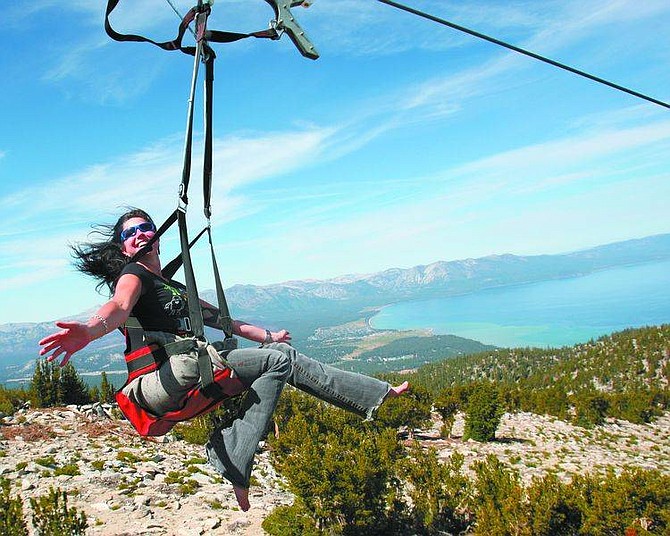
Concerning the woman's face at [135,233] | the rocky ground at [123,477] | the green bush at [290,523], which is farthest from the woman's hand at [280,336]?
Result: the green bush at [290,523]

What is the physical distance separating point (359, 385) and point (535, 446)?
36210 mm

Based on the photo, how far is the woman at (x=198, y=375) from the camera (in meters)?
2.96

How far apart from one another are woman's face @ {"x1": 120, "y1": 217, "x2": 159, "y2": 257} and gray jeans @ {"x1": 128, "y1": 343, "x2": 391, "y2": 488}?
1.07 metres

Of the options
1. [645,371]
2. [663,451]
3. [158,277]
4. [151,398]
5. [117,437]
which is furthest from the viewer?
[645,371]

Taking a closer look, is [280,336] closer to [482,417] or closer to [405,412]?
[405,412]

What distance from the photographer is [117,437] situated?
60.5ft

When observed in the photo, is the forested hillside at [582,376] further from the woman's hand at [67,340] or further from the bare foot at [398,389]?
the woman's hand at [67,340]

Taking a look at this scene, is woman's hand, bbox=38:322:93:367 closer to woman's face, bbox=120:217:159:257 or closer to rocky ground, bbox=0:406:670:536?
woman's face, bbox=120:217:159:257

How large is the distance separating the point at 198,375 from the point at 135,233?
1316 millimetres

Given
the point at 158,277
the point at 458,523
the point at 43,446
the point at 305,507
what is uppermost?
the point at 158,277

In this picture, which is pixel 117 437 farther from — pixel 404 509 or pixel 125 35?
pixel 125 35

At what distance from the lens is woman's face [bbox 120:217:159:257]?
3598 mm

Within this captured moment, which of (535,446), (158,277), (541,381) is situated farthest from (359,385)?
(541,381)

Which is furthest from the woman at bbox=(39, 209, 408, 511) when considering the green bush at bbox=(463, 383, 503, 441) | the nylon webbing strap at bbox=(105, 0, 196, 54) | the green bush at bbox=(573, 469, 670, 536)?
the green bush at bbox=(463, 383, 503, 441)
